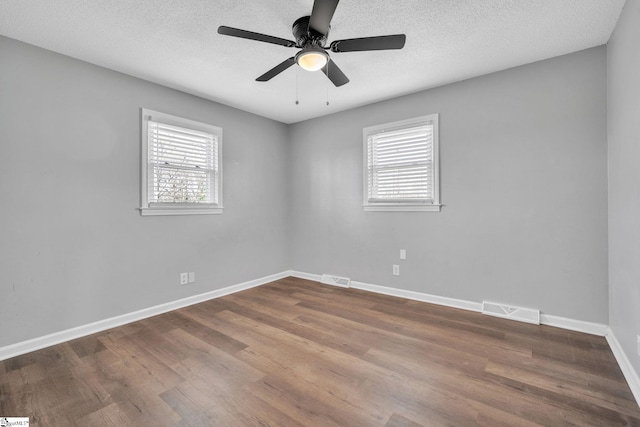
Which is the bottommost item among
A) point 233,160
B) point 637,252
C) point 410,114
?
point 637,252

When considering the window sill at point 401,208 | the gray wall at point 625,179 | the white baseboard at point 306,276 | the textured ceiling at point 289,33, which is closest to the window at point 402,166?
the window sill at point 401,208

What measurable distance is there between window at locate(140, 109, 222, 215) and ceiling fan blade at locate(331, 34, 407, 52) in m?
2.33

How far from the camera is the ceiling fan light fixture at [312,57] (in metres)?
1.99

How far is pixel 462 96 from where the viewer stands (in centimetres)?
330

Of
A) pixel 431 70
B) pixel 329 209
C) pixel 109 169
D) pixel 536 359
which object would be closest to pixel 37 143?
pixel 109 169

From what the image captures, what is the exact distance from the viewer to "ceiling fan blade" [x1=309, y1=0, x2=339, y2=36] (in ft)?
5.25

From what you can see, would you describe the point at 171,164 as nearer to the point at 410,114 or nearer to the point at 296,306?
the point at 296,306

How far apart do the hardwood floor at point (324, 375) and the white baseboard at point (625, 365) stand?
0.15 ft

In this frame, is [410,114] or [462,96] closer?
[462,96]

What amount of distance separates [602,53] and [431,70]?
1.44 metres

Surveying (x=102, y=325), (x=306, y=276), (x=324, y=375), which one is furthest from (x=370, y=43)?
(x=306, y=276)

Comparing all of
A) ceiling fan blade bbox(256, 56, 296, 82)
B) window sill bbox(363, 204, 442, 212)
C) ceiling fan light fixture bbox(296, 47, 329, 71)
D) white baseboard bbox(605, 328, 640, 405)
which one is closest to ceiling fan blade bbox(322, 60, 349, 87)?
ceiling fan light fixture bbox(296, 47, 329, 71)

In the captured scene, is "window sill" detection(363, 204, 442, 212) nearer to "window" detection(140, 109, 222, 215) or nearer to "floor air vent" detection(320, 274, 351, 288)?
"floor air vent" detection(320, 274, 351, 288)

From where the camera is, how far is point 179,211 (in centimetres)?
348
